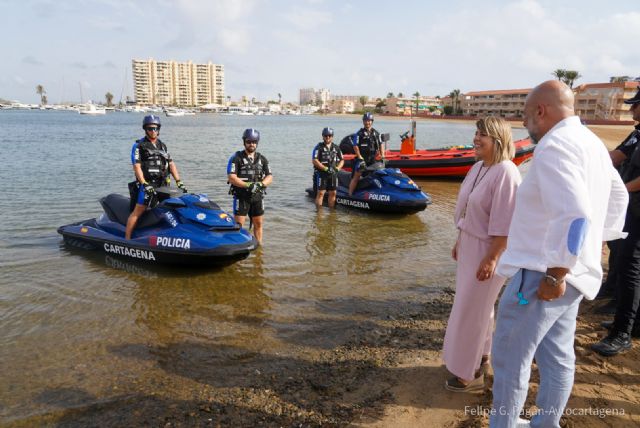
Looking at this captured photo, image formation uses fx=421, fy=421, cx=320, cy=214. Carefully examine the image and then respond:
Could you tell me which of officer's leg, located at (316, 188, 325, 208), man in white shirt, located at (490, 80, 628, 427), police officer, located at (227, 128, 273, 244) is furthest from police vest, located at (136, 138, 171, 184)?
man in white shirt, located at (490, 80, 628, 427)

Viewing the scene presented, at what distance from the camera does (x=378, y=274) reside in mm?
6211

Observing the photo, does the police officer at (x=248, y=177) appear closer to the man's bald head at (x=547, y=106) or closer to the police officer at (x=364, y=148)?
the police officer at (x=364, y=148)

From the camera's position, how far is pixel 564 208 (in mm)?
1951

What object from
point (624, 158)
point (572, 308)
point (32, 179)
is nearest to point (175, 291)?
point (572, 308)

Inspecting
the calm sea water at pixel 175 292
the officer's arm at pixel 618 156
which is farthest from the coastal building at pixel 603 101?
the officer's arm at pixel 618 156

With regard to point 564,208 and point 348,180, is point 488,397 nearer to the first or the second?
point 564,208

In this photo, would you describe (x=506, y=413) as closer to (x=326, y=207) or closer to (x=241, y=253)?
(x=241, y=253)

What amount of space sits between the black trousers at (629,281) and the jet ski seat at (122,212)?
572cm

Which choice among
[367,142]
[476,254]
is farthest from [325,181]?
[476,254]

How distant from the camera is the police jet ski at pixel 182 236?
229 inches

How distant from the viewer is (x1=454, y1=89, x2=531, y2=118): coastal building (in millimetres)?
98000

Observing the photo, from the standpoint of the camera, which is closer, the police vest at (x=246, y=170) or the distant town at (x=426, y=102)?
the police vest at (x=246, y=170)

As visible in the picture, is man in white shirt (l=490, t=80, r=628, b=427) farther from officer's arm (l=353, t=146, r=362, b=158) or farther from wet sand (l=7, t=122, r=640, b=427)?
officer's arm (l=353, t=146, r=362, b=158)

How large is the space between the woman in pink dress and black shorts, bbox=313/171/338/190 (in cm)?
673
